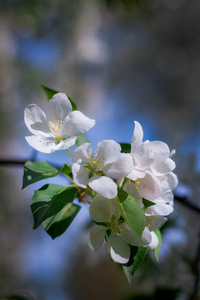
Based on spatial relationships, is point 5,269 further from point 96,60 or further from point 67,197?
point 67,197

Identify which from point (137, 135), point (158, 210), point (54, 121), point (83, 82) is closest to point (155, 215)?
point (158, 210)

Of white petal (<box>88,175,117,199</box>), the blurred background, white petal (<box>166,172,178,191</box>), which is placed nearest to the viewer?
white petal (<box>88,175,117,199</box>)

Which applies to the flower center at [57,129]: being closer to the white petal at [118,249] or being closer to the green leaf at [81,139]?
the green leaf at [81,139]

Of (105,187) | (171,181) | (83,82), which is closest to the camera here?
(105,187)

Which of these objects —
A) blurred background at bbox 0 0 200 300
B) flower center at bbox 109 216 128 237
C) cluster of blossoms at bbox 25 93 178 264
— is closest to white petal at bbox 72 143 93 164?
cluster of blossoms at bbox 25 93 178 264

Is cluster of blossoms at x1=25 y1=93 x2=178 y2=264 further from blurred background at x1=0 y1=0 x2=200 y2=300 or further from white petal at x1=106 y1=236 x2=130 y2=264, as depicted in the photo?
blurred background at x1=0 y1=0 x2=200 y2=300

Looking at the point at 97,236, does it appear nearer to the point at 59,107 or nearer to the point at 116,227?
the point at 116,227
